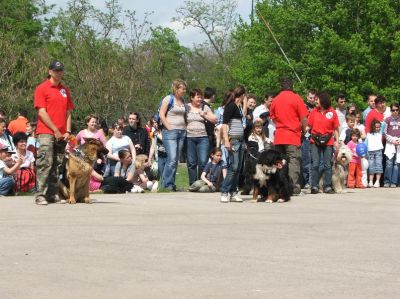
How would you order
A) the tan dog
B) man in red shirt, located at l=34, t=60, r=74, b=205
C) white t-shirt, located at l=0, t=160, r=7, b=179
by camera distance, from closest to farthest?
man in red shirt, located at l=34, t=60, r=74, b=205
the tan dog
white t-shirt, located at l=0, t=160, r=7, b=179

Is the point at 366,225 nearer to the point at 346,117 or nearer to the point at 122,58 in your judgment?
the point at 346,117

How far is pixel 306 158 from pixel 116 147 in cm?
379

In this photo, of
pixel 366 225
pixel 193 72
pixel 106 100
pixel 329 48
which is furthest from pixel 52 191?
pixel 193 72

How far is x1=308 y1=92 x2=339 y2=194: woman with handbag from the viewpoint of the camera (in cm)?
1916

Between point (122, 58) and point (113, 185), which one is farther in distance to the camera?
point (122, 58)

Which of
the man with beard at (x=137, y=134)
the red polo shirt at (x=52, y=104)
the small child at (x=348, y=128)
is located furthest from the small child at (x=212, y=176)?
the red polo shirt at (x=52, y=104)

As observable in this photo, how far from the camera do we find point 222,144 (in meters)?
17.9

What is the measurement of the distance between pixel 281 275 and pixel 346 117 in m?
13.7

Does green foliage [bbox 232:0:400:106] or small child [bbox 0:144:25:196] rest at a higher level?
green foliage [bbox 232:0:400:106]

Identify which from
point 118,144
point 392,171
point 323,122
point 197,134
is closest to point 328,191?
point 323,122

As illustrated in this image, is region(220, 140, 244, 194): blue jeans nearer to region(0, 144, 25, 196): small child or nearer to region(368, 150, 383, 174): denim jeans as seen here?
region(0, 144, 25, 196): small child

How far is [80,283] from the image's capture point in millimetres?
8211

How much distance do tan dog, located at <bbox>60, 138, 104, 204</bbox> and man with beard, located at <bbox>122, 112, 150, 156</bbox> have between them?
17.7ft

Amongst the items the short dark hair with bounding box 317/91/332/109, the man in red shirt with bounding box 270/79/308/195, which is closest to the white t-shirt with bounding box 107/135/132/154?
the man in red shirt with bounding box 270/79/308/195
